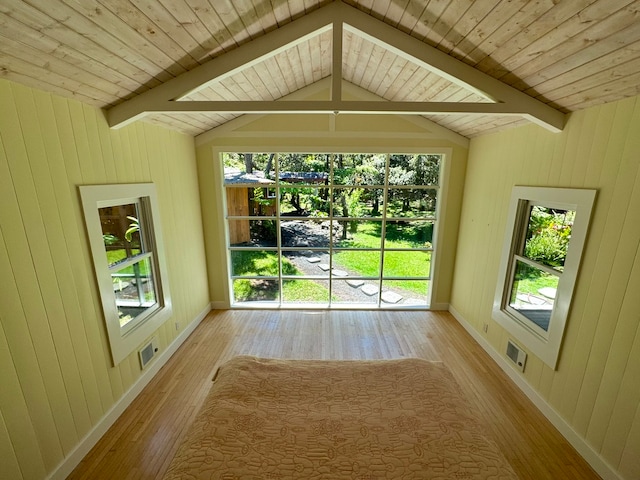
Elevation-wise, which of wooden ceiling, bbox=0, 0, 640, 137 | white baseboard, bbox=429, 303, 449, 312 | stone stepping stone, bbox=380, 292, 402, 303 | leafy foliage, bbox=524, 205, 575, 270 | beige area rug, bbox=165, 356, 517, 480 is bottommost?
white baseboard, bbox=429, 303, 449, 312

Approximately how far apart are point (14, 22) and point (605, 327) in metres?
3.74

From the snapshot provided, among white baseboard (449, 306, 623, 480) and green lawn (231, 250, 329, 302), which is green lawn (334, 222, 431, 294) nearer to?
green lawn (231, 250, 329, 302)

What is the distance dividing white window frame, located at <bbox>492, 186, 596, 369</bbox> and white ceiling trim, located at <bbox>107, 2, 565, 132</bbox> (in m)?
0.63

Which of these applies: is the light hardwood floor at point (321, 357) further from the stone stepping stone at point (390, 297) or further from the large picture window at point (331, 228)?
the large picture window at point (331, 228)

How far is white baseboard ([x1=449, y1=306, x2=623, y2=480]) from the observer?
A: 1799 millimetres

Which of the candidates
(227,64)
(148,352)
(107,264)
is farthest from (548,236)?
(148,352)

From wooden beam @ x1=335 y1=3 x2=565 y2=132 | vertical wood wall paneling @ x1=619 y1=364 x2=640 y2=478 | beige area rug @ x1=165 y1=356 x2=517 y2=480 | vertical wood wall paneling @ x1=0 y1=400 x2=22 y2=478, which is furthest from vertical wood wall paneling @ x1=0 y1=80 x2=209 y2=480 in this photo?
vertical wood wall paneling @ x1=619 y1=364 x2=640 y2=478

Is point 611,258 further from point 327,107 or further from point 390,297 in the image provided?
point 390,297

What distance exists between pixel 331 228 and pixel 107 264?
273 centimetres

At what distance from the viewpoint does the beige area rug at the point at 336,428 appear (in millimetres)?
1221

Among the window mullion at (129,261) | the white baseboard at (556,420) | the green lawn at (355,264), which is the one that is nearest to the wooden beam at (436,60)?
the green lawn at (355,264)

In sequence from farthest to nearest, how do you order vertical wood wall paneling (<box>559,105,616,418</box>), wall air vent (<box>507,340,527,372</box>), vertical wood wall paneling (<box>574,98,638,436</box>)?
wall air vent (<box>507,340,527,372</box>), vertical wood wall paneling (<box>559,105,616,418</box>), vertical wood wall paneling (<box>574,98,638,436</box>)

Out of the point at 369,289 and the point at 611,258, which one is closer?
the point at 611,258

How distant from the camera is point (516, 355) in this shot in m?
2.67
